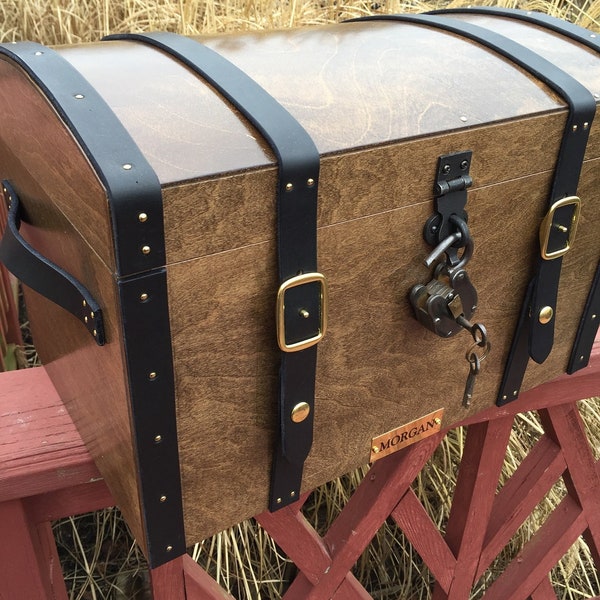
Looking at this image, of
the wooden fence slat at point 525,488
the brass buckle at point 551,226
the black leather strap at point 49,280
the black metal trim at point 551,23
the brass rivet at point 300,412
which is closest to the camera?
the black leather strap at point 49,280

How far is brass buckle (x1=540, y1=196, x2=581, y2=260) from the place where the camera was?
0.96 meters

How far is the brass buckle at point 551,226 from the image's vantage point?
38.0 inches

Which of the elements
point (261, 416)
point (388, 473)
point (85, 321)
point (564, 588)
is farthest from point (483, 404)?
point (564, 588)

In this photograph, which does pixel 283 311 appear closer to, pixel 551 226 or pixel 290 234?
pixel 290 234

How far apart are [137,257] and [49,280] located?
9.2 inches

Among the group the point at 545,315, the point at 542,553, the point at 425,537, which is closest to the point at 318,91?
the point at 545,315

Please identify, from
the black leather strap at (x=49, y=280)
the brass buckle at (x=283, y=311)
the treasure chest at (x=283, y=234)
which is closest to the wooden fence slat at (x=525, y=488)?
the treasure chest at (x=283, y=234)

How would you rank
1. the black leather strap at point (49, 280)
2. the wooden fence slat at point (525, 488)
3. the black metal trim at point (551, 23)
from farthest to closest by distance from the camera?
the wooden fence slat at point (525, 488)
the black metal trim at point (551, 23)
the black leather strap at point (49, 280)

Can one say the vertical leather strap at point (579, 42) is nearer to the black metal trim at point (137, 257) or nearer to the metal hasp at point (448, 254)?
the metal hasp at point (448, 254)

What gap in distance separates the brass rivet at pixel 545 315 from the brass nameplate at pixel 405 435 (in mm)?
208

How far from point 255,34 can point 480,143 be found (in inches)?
15.1

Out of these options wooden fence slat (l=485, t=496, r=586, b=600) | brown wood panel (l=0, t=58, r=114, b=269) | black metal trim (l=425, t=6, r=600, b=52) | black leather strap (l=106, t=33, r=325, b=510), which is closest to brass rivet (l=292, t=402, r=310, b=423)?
black leather strap (l=106, t=33, r=325, b=510)

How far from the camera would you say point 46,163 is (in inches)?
30.7

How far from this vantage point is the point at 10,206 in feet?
3.12
